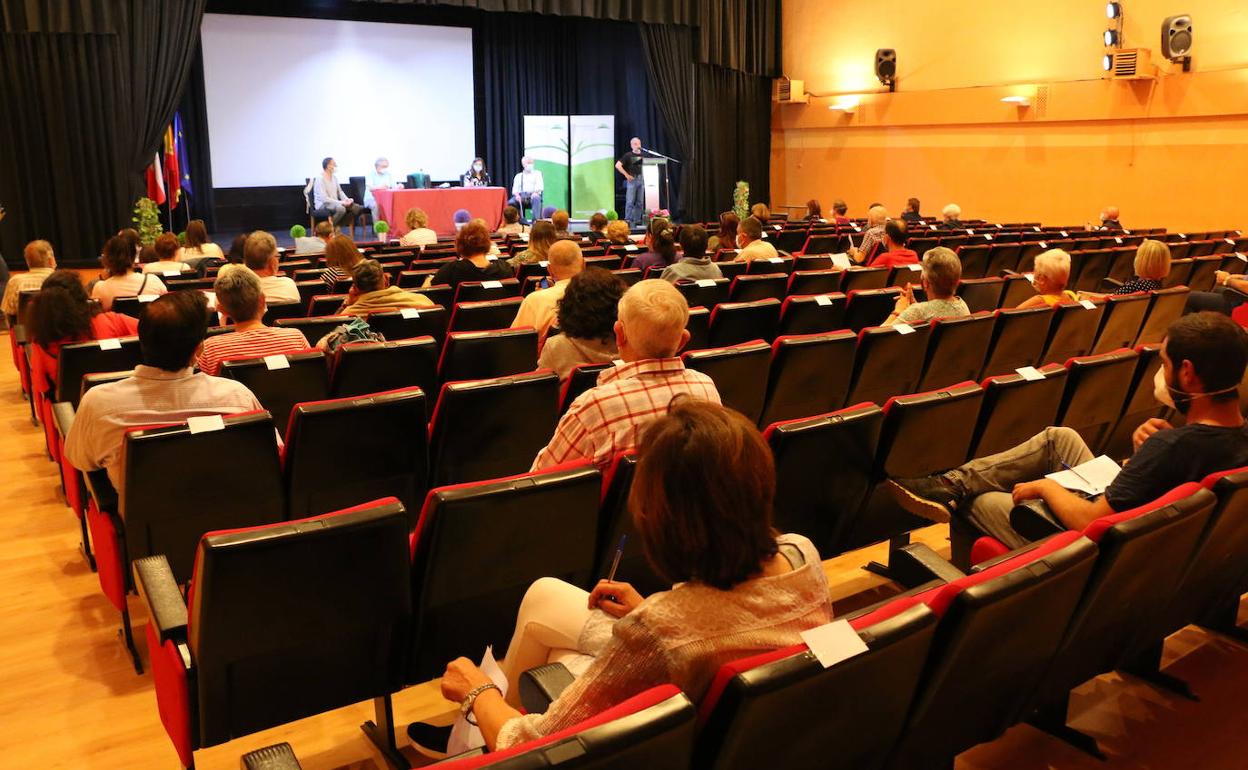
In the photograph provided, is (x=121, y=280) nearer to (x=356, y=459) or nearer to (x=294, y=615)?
(x=356, y=459)

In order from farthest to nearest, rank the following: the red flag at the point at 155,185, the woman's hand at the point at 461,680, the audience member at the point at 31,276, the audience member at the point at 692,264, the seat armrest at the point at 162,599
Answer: the red flag at the point at 155,185 < the audience member at the point at 31,276 < the audience member at the point at 692,264 < the seat armrest at the point at 162,599 < the woman's hand at the point at 461,680

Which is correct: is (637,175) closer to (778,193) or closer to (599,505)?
(778,193)

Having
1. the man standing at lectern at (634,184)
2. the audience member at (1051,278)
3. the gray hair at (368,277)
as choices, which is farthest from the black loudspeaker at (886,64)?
the gray hair at (368,277)

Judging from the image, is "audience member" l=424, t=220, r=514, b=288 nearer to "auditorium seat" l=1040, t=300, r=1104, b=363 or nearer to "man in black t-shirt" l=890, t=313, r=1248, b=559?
→ "auditorium seat" l=1040, t=300, r=1104, b=363

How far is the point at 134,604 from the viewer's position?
333cm

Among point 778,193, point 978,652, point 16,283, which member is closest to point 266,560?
point 978,652

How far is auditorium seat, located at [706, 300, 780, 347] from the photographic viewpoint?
491cm

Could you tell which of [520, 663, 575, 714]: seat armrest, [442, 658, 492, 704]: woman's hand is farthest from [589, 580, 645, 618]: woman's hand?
[442, 658, 492, 704]: woman's hand

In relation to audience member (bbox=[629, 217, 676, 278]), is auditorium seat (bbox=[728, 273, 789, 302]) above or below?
below

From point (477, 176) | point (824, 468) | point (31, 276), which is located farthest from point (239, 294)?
point (477, 176)

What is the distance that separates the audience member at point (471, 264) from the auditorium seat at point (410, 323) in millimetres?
1373

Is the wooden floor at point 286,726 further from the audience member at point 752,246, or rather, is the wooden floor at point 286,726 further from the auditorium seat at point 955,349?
the audience member at point 752,246

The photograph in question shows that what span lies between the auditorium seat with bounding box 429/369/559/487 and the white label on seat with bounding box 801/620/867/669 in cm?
202

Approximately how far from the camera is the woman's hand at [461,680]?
1768 mm
